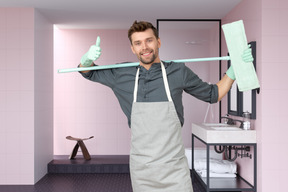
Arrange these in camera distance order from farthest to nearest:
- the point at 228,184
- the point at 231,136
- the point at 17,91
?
the point at 17,91
the point at 228,184
the point at 231,136

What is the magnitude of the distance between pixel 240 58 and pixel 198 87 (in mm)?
244

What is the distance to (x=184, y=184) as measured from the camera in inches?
69.5

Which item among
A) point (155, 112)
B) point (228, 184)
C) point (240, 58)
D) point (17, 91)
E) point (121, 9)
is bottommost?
point (228, 184)

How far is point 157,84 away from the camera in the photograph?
1.77 m

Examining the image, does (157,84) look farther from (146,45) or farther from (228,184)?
(228,184)

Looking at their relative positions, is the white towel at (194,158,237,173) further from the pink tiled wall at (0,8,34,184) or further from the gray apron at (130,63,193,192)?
the gray apron at (130,63,193,192)

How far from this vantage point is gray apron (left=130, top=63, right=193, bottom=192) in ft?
5.74

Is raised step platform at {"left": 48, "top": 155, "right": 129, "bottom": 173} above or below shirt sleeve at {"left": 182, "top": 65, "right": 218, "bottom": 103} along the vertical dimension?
below

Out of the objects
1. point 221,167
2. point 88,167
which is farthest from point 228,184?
point 88,167

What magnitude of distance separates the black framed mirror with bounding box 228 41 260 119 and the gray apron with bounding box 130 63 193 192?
2.29 meters

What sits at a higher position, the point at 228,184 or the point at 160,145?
the point at 160,145

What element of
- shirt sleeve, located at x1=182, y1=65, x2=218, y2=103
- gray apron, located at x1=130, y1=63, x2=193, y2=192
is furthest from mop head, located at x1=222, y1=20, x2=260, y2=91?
gray apron, located at x1=130, y1=63, x2=193, y2=192

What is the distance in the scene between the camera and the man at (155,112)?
1751mm

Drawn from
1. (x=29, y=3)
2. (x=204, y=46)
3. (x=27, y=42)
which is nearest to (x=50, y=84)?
(x=27, y=42)
